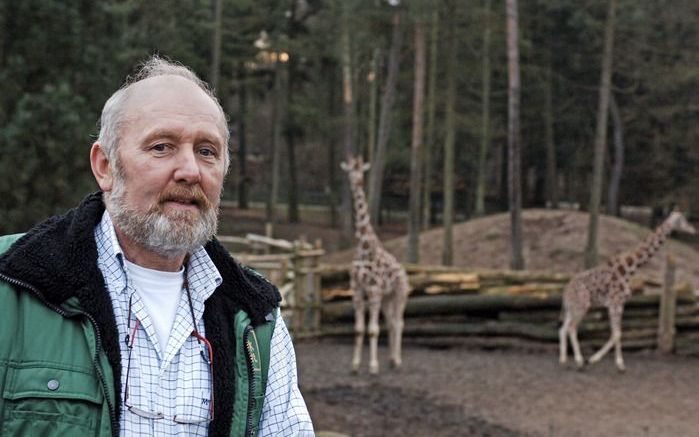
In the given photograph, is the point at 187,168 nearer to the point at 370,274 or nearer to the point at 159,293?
the point at 159,293

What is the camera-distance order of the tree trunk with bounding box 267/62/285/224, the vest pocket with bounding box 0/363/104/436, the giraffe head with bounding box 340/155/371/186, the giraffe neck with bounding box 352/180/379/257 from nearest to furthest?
the vest pocket with bounding box 0/363/104/436, the giraffe neck with bounding box 352/180/379/257, the giraffe head with bounding box 340/155/371/186, the tree trunk with bounding box 267/62/285/224

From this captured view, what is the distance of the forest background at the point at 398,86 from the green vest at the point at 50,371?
10.4 meters

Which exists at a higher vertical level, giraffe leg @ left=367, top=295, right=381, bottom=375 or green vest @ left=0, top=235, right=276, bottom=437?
green vest @ left=0, top=235, right=276, bottom=437

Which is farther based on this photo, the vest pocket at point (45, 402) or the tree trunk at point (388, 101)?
the tree trunk at point (388, 101)

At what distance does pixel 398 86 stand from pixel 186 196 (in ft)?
82.9

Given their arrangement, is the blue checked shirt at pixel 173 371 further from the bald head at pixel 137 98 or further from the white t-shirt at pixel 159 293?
the bald head at pixel 137 98

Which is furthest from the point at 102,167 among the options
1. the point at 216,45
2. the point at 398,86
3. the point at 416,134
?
the point at 398,86

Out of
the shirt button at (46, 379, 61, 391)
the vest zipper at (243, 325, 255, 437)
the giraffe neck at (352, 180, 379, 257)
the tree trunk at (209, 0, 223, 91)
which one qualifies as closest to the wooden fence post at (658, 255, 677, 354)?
the giraffe neck at (352, 180, 379, 257)

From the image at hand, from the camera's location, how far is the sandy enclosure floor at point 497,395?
885cm

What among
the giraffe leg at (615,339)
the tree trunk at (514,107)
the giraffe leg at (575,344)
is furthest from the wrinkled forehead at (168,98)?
the tree trunk at (514,107)

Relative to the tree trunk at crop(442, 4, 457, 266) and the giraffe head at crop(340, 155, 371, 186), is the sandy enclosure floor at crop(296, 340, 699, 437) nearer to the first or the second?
the giraffe head at crop(340, 155, 371, 186)

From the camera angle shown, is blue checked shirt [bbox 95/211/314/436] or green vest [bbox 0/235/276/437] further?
blue checked shirt [bbox 95/211/314/436]

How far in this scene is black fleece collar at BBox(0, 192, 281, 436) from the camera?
201cm

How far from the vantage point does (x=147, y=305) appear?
2.21 meters
